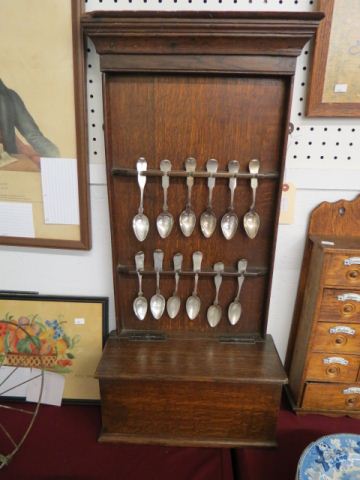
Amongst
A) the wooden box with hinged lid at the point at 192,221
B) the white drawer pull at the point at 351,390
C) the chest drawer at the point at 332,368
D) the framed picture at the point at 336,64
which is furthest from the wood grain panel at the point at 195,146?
the white drawer pull at the point at 351,390

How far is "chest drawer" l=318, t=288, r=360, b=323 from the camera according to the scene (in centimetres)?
89

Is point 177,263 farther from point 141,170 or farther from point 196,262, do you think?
point 141,170

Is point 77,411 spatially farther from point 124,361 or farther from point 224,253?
point 224,253

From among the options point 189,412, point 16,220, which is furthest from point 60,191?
point 189,412

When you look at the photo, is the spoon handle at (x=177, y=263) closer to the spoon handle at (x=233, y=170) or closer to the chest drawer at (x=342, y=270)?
the spoon handle at (x=233, y=170)

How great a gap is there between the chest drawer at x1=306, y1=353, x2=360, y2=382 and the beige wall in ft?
3.00

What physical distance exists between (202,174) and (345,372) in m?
0.70

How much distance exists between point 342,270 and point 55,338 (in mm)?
893

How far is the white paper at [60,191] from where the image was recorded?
921 millimetres

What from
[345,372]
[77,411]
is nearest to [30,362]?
[77,411]

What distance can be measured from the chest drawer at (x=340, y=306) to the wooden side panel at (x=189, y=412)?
0.25 m

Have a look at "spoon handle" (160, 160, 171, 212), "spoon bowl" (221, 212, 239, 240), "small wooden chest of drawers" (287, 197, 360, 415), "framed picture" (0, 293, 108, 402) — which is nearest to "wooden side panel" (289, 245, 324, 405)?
"small wooden chest of drawers" (287, 197, 360, 415)

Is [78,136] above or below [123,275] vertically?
above

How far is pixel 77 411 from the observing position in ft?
3.51
